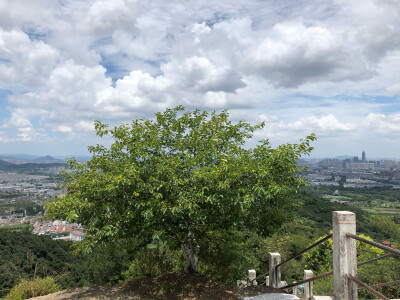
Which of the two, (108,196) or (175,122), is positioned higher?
(175,122)

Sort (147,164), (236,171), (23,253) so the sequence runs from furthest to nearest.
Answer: (23,253), (147,164), (236,171)

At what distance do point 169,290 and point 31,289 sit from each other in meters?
3.62

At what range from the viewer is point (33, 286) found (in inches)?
280

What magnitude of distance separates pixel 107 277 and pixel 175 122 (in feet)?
60.7

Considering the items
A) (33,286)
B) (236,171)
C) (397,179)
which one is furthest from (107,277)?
(397,179)

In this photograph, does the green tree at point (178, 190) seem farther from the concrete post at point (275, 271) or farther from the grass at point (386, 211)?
the grass at point (386, 211)

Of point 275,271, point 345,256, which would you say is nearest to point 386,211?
point 275,271

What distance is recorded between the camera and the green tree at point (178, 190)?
5.04 m

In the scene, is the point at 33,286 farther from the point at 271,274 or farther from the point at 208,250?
the point at 271,274

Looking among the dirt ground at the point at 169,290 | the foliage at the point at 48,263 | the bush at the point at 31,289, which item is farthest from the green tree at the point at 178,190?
the foliage at the point at 48,263

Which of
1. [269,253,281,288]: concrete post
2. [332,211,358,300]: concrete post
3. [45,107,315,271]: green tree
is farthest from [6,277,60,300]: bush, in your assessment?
[332,211,358,300]: concrete post

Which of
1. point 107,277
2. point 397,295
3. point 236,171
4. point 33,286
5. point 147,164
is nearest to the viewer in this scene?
point 236,171

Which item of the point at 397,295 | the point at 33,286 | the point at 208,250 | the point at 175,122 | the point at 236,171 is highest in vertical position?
the point at 175,122

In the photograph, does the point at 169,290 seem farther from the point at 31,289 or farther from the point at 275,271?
the point at 31,289
